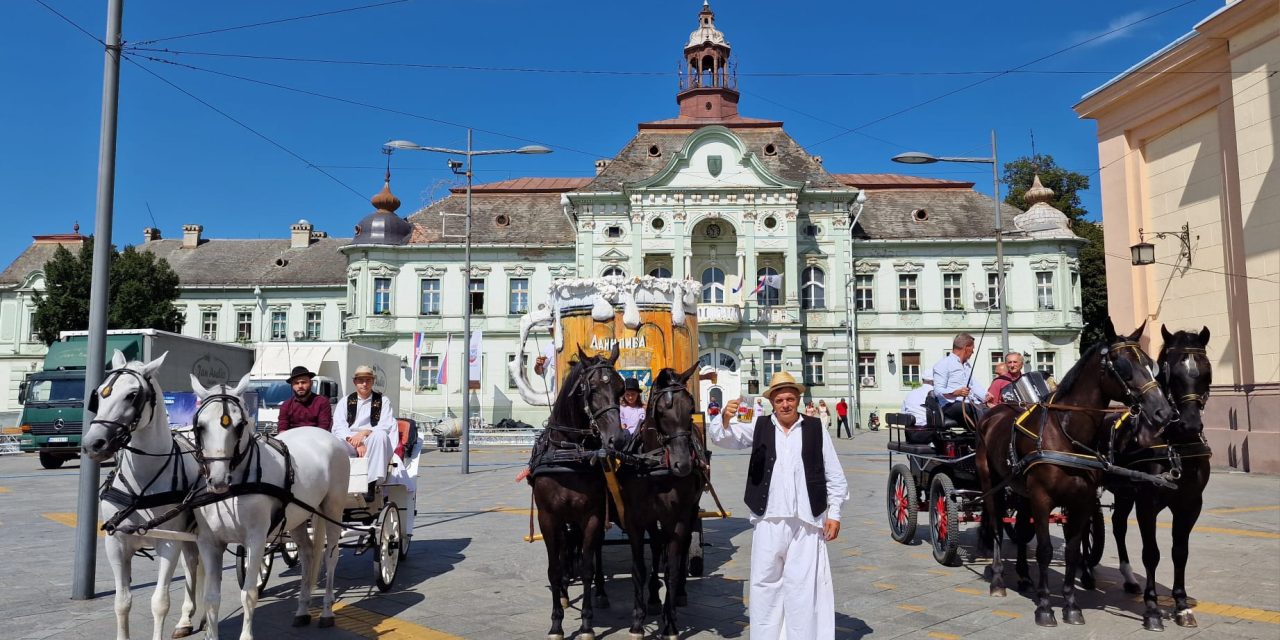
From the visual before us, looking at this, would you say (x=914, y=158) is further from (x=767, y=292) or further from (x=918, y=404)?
(x=767, y=292)

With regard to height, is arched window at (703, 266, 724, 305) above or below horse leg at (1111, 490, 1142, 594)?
above

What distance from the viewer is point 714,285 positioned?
133 ft

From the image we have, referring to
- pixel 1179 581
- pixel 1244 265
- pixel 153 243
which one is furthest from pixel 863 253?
pixel 153 243

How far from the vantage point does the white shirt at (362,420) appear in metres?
8.16

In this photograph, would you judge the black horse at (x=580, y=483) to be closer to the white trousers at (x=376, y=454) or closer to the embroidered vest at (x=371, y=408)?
the white trousers at (x=376, y=454)

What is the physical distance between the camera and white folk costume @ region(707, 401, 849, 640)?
5320 mm

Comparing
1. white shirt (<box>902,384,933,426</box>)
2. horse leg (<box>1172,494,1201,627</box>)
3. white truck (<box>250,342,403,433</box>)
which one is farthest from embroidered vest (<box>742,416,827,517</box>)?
white truck (<box>250,342,403,433</box>)

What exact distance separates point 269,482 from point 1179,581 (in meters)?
7.00

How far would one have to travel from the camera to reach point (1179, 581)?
21.8 feet

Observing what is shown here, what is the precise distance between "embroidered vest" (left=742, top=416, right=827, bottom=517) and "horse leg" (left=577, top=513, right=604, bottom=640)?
4.46 ft

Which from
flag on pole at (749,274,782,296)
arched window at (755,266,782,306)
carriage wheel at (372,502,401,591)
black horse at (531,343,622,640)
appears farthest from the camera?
arched window at (755,266,782,306)

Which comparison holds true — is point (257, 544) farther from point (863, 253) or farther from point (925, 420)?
point (863, 253)

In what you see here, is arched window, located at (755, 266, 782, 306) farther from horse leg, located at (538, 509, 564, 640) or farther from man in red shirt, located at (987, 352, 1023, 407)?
horse leg, located at (538, 509, 564, 640)

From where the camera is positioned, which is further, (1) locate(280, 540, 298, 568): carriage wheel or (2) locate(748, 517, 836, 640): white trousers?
(1) locate(280, 540, 298, 568): carriage wheel
